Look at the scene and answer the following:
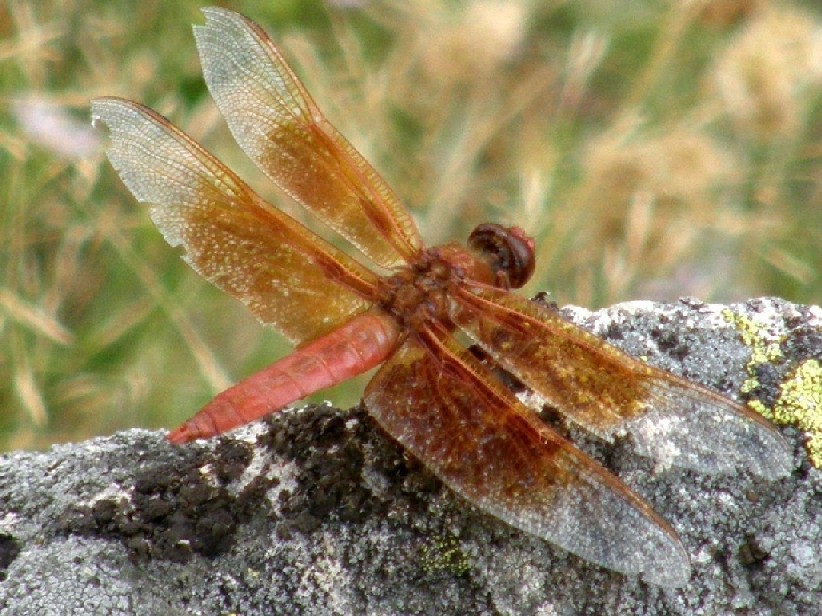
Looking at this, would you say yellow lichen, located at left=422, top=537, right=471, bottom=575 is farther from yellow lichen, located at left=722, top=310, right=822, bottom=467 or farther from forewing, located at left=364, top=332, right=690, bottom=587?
yellow lichen, located at left=722, top=310, right=822, bottom=467

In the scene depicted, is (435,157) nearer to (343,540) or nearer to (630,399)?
(630,399)

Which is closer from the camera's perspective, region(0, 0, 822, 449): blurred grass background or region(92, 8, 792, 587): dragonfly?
region(92, 8, 792, 587): dragonfly

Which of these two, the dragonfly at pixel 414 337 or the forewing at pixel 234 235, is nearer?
the dragonfly at pixel 414 337

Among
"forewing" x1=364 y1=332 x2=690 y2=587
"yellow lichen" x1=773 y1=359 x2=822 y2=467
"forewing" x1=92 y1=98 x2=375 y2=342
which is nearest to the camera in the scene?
"forewing" x1=364 y1=332 x2=690 y2=587

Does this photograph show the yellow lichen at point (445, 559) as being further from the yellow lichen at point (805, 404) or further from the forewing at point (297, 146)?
the forewing at point (297, 146)

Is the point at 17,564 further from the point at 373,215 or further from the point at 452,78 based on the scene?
the point at 452,78

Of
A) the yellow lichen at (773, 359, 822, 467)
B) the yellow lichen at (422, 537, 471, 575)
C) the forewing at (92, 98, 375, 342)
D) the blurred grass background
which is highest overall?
the blurred grass background

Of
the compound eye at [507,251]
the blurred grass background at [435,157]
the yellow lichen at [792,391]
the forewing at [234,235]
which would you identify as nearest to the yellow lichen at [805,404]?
the yellow lichen at [792,391]

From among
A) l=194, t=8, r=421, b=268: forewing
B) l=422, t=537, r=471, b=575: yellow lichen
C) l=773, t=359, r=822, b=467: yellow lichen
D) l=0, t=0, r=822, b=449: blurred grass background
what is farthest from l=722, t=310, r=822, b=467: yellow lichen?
l=0, t=0, r=822, b=449: blurred grass background
